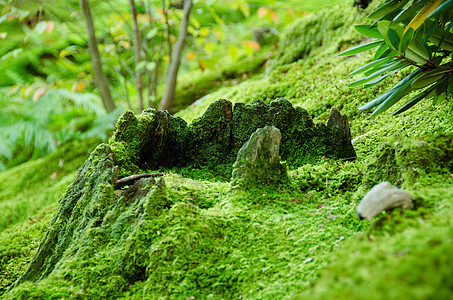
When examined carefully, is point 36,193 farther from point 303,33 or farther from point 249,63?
point 303,33

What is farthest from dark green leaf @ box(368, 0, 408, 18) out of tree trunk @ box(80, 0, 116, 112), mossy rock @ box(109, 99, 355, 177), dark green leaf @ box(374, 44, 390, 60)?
tree trunk @ box(80, 0, 116, 112)

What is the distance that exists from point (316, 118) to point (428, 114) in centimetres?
103

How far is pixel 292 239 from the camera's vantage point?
1.53 m

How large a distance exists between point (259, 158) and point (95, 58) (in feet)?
11.1

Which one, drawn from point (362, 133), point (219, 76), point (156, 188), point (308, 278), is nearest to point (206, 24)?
point (219, 76)

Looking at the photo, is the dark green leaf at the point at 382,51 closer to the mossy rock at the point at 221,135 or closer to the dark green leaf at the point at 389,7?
the dark green leaf at the point at 389,7

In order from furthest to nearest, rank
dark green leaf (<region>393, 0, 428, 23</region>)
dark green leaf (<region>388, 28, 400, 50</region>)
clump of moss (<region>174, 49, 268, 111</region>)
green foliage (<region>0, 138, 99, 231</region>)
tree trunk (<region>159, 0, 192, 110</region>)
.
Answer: clump of moss (<region>174, 49, 268, 111</region>)
tree trunk (<region>159, 0, 192, 110</region>)
green foliage (<region>0, 138, 99, 231</region>)
dark green leaf (<region>393, 0, 428, 23</region>)
dark green leaf (<region>388, 28, 400, 50</region>)

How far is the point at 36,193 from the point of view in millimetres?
3775

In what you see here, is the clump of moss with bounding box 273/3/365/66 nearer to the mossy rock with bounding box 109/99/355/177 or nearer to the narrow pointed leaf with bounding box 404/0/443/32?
the mossy rock with bounding box 109/99/355/177

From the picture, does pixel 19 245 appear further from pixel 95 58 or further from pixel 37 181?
pixel 95 58

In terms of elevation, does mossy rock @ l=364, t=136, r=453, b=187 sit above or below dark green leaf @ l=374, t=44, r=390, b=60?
→ below

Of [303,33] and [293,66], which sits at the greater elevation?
[303,33]

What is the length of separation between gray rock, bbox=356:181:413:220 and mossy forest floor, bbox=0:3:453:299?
4 cm

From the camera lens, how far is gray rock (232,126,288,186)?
73.5 inches
